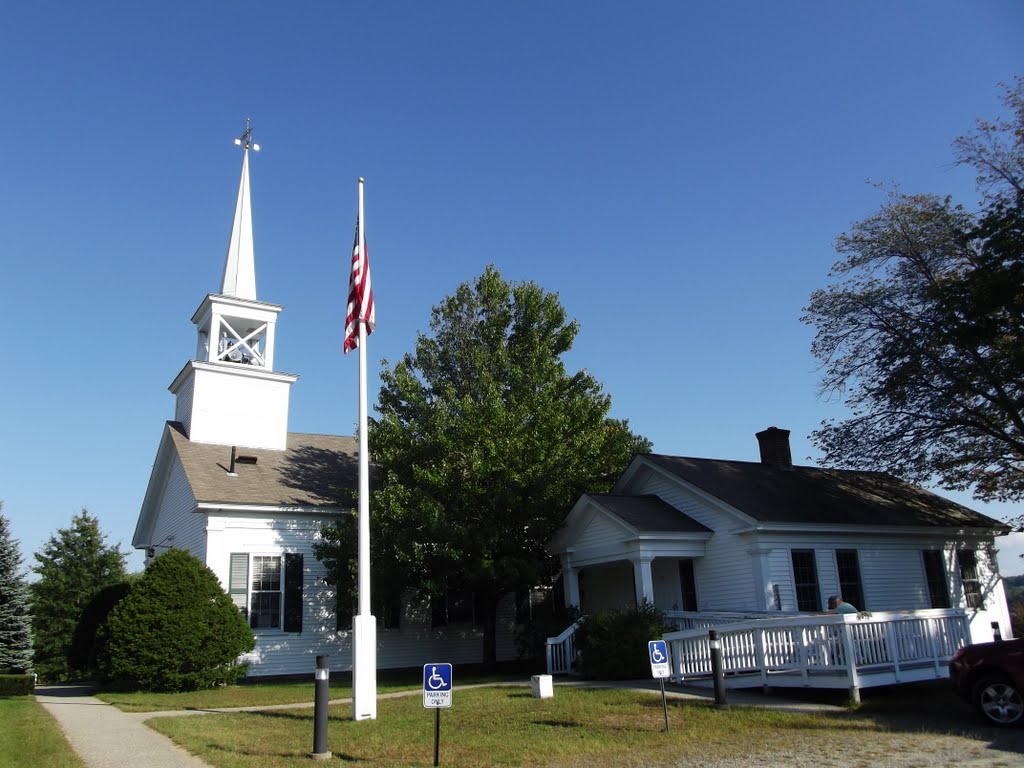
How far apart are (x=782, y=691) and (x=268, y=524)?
14426mm

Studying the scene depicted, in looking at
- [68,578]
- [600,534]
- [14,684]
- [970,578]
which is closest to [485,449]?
[600,534]

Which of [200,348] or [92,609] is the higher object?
[200,348]

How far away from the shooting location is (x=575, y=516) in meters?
21.2

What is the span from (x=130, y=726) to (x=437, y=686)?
22.0ft

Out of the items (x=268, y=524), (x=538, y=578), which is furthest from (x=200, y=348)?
(x=538, y=578)

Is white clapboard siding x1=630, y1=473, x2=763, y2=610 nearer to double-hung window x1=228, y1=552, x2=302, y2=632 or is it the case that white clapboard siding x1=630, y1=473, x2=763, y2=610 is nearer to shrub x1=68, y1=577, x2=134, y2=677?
double-hung window x1=228, y1=552, x2=302, y2=632

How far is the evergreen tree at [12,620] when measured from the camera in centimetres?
1986

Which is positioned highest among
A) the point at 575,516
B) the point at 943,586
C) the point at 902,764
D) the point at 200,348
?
the point at 200,348

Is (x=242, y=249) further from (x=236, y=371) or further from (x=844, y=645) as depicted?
(x=844, y=645)

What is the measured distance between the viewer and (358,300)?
13.6m

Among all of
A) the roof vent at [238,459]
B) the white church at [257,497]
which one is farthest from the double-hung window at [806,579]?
the roof vent at [238,459]

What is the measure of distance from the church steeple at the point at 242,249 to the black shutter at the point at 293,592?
9.42 m

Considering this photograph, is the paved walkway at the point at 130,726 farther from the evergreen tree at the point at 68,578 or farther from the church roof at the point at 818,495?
the evergreen tree at the point at 68,578

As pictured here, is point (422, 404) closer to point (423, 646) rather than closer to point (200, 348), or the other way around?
point (423, 646)
